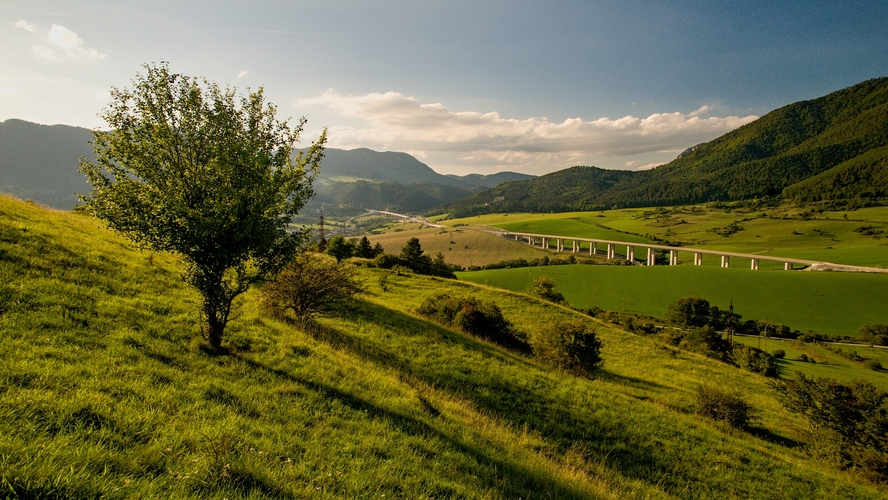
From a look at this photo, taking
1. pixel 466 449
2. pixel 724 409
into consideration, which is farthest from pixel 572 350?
pixel 466 449

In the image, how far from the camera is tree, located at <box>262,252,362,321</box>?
59.5 feet

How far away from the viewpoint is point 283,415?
309 inches

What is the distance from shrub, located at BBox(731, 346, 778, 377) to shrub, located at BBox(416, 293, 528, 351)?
3191 centimetres

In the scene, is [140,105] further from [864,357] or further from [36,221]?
[864,357]

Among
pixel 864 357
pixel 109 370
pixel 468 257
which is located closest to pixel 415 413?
pixel 109 370

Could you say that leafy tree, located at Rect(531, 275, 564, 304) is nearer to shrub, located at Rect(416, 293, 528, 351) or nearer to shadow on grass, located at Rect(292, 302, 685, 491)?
shrub, located at Rect(416, 293, 528, 351)

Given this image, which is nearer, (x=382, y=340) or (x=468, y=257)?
(x=382, y=340)

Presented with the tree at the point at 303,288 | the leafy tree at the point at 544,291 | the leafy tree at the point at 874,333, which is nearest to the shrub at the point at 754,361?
the leafy tree at the point at 544,291

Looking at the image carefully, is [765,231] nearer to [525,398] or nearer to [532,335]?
[532,335]

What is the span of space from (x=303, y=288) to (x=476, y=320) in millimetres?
15083

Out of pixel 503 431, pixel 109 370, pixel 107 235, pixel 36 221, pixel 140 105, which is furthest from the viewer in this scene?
pixel 107 235

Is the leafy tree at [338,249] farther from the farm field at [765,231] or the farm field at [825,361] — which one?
the farm field at [765,231]

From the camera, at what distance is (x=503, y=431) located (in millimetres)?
10508

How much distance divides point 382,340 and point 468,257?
362ft
